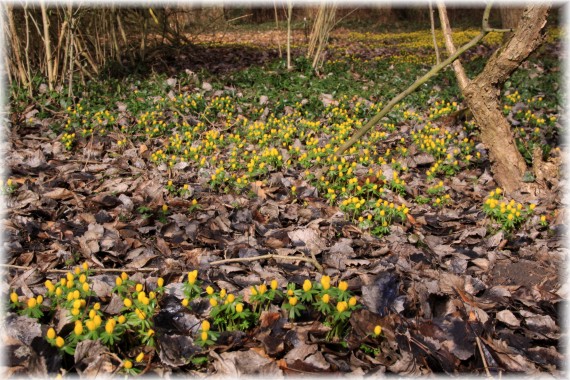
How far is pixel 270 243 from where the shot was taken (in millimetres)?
2842

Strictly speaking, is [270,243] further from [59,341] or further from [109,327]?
[59,341]

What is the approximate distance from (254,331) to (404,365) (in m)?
0.61

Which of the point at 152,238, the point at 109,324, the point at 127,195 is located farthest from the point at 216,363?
the point at 127,195

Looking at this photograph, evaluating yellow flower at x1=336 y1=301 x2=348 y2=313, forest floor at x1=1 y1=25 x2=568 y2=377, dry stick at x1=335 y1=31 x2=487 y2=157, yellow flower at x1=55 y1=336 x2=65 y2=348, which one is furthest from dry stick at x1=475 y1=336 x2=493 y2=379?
dry stick at x1=335 y1=31 x2=487 y2=157

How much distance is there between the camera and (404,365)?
183 centimetres

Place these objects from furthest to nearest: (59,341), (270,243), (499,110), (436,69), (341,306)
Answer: (499,110)
(436,69)
(270,243)
(341,306)
(59,341)

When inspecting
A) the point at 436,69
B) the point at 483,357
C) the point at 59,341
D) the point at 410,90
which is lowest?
the point at 483,357

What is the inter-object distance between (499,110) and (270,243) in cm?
243

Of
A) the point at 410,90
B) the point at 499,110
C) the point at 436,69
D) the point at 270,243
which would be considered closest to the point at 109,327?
the point at 270,243

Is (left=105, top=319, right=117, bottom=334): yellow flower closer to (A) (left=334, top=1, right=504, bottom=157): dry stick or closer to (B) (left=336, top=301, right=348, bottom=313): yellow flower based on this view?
(B) (left=336, top=301, right=348, bottom=313): yellow flower

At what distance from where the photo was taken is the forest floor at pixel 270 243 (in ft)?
6.18

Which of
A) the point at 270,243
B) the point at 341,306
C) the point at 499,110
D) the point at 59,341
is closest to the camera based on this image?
the point at 59,341

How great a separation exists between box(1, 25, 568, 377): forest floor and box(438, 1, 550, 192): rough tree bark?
0.20m

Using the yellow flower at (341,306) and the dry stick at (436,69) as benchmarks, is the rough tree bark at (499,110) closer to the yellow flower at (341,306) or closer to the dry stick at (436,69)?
the dry stick at (436,69)
